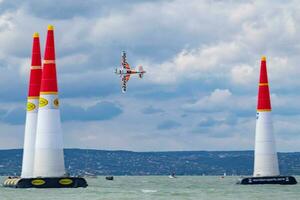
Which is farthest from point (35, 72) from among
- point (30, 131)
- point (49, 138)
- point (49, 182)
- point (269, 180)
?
point (269, 180)

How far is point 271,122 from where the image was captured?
3666 inches

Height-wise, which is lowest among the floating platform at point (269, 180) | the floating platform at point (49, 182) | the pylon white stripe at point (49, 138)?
the floating platform at point (49, 182)

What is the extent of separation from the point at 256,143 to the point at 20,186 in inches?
968

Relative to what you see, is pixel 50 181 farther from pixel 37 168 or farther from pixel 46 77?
pixel 46 77

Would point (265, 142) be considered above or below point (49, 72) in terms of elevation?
below

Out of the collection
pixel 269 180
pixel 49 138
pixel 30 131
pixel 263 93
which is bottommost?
pixel 269 180

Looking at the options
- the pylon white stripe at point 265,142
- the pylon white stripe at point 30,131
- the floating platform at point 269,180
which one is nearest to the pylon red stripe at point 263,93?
the pylon white stripe at point 265,142

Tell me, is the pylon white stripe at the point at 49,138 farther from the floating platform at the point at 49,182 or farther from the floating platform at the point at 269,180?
the floating platform at the point at 269,180

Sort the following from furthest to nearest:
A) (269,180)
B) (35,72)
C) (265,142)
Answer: (269,180) → (265,142) → (35,72)

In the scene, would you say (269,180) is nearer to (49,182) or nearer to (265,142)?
(265,142)

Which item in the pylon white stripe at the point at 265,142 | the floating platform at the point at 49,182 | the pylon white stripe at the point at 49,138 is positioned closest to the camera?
the pylon white stripe at the point at 49,138

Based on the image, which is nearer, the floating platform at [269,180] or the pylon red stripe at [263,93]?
the pylon red stripe at [263,93]

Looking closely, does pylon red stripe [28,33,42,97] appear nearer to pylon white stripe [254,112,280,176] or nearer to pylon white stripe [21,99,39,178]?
pylon white stripe [21,99,39,178]

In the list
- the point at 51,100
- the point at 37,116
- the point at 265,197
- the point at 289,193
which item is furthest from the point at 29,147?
the point at 289,193
